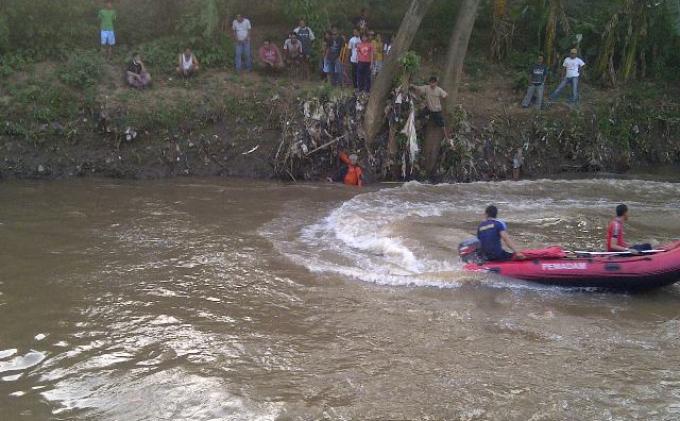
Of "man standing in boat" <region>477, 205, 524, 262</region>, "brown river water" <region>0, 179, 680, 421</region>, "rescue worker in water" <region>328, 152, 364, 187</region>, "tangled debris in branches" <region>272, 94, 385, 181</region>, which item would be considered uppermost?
"tangled debris in branches" <region>272, 94, 385, 181</region>

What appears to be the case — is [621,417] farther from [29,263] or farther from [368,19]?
[368,19]

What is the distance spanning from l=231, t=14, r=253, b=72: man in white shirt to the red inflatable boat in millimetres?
10702

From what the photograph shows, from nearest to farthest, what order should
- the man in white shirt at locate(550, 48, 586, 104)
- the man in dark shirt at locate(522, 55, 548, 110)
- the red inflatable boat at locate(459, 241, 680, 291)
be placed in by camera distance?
the red inflatable boat at locate(459, 241, 680, 291) < the man in dark shirt at locate(522, 55, 548, 110) < the man in white shirt at locate(550, 48, 586, 104)

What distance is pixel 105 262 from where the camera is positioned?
1068cm

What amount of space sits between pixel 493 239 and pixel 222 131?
8886 millimetres

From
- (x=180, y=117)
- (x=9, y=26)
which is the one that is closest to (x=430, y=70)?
(x=180, y=117)

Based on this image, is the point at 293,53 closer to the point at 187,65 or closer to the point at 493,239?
the point at 187,65

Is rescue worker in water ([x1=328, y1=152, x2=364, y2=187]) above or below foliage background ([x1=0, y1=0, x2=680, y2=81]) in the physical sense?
below

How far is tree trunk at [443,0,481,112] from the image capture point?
1656 cm

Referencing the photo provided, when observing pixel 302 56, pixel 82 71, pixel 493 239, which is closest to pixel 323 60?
pixel 302 56

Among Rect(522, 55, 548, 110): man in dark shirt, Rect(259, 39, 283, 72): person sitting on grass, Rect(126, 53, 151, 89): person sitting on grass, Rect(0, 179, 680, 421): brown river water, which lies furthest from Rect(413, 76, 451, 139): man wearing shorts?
Rect(126, 53, 151, 89): person sitting on grass

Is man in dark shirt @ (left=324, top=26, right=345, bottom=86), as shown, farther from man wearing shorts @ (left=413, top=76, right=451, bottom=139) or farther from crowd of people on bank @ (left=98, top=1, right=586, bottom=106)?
man wearing shorts @ (left=413, top=76, right=451, bottom=139)

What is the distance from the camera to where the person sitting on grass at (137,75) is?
56.7 ft

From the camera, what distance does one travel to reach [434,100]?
16.3m
